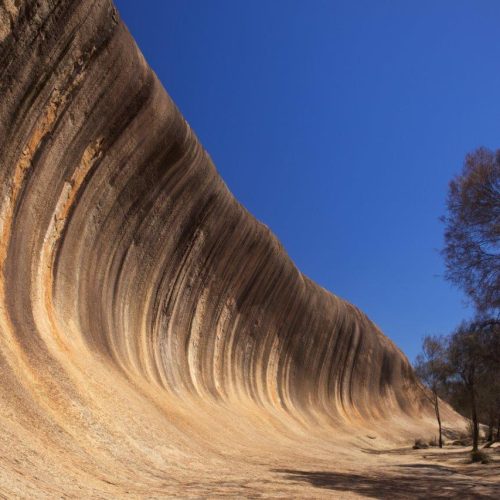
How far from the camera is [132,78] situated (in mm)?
14195

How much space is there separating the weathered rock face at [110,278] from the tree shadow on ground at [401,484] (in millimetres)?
1990

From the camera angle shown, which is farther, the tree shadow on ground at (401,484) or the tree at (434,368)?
the tree at (434,368)

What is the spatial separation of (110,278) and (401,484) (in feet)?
29.8

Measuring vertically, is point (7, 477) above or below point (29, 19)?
below

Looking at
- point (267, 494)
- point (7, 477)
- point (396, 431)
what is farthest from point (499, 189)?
point (396, 431)

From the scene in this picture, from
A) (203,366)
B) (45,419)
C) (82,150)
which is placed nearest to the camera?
(45,419)

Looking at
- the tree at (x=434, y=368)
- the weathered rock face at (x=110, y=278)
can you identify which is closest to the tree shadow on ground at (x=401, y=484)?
the weathered rock face at (x=110, y=278)

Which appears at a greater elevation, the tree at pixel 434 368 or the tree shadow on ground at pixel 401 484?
the tree at pixel 434 368

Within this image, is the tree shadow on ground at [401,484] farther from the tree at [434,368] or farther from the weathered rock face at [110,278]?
the tree at [434,368]

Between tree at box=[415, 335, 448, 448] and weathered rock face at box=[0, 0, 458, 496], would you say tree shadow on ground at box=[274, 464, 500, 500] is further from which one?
tree at box=[415, 335, 448, 448]

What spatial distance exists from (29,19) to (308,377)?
28.4 metres

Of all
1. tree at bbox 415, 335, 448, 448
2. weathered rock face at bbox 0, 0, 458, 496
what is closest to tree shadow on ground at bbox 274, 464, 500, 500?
weathered rock face at bbox 0, 0, 458, 496

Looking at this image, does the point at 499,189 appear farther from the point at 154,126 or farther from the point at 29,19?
the point at 29,19

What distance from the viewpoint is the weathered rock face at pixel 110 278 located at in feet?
29.8
